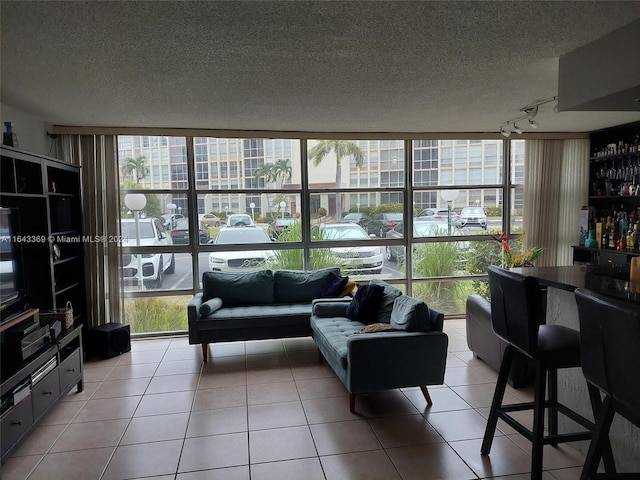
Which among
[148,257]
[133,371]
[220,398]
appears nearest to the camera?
[220,398]

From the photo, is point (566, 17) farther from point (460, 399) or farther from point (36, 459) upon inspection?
point (36, 459)

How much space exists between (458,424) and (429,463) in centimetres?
56

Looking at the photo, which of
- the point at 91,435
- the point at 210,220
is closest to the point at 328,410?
the point at 91,435

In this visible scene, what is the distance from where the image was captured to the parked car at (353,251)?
565cm

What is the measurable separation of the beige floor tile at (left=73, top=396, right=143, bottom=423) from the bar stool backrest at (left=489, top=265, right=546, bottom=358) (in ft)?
9.03

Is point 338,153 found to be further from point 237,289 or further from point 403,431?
point 403,431

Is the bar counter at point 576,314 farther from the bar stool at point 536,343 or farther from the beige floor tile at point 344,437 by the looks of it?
the beige floor tile at point 344,437

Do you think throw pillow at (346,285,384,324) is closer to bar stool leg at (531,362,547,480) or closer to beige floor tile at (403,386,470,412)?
beige floor tile at (403,386,470,412)

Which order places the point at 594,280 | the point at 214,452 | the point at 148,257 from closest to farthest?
the point at 594,280 → the point at 214,452 → the point at 148,257

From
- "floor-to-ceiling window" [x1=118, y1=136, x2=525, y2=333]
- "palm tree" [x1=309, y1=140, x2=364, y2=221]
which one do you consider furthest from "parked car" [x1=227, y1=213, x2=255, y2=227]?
"palm tree" [x1=309, y1=140, x2=364, y2=221]

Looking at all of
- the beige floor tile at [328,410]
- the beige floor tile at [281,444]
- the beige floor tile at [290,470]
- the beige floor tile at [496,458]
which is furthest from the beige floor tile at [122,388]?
the beige floor tile at [496,458]

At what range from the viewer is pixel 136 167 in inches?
201

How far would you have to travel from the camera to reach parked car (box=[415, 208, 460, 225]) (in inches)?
229

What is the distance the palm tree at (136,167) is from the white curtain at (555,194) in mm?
Answer: 4862
